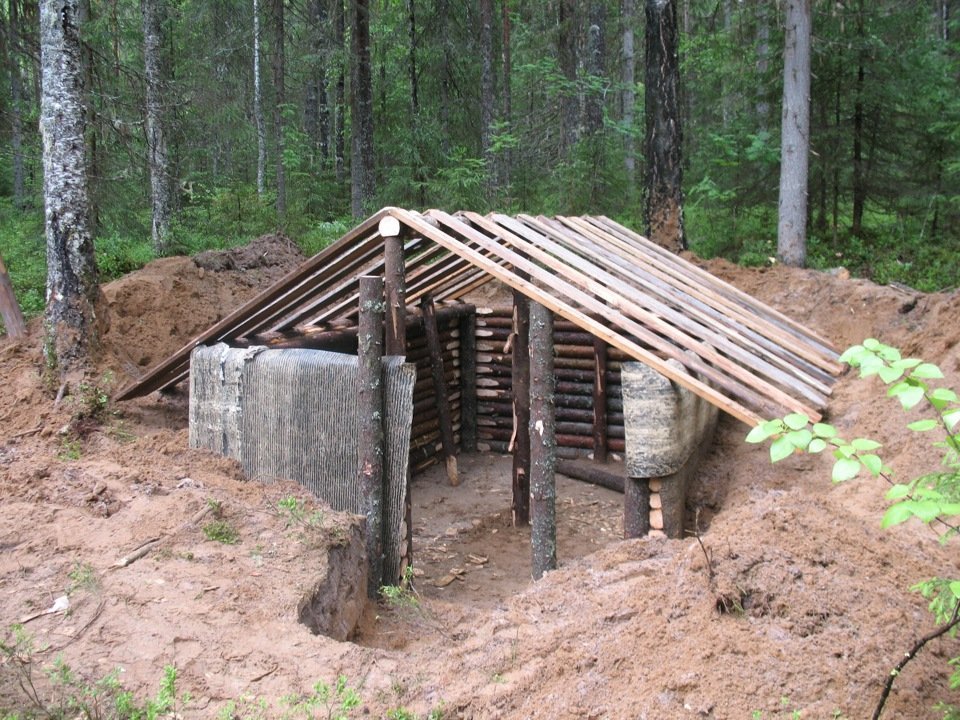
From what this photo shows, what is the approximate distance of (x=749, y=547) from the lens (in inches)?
179

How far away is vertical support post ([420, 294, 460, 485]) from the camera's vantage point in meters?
10.8

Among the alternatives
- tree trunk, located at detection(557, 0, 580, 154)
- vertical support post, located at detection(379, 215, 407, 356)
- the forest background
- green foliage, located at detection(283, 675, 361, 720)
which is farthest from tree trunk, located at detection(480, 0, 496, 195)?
green foliage, located at detection(283, 675, 361, 720)

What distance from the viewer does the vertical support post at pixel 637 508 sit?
6980 mm

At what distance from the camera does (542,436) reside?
693 cm

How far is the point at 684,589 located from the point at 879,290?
25.0 feet

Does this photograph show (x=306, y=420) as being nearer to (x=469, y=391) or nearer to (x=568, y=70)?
(x=469, y=391)

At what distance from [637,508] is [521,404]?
236 cm

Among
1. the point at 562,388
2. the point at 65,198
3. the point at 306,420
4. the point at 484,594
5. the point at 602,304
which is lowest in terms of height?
the point at 484,594

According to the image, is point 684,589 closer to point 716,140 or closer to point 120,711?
point 120,711

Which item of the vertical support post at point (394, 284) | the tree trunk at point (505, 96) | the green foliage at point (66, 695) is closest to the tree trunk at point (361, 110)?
the tree trunk at point (505, 96)

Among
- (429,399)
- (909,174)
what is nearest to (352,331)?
(429,399)

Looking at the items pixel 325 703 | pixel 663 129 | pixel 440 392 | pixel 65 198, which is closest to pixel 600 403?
pixel 440 392

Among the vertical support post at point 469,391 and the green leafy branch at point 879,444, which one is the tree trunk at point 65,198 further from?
the green leafy branch at point 879,444

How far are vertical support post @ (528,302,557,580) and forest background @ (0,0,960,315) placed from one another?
603cm
